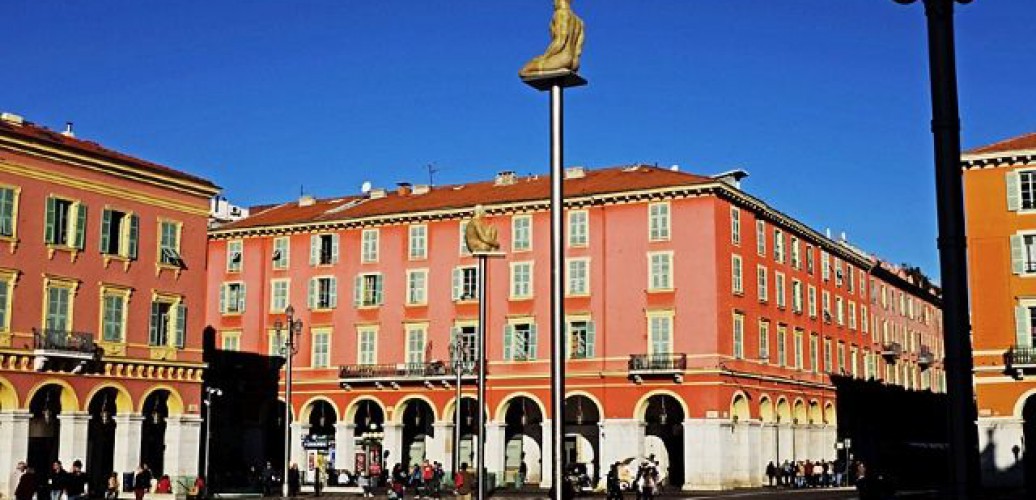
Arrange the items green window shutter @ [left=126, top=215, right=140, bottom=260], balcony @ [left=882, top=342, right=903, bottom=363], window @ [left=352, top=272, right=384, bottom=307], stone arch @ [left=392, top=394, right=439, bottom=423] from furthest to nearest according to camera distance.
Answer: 1. balcony @ [left=882, top=342, right=903, bottom=363]
2. window @ [left=352, top=272, right=384, bottom=307]
3. stone arch @ [left=392, top=394, right=439, bottom=423]
4. green window shutter @ [left=126, top=215, right=140, bottom=260]

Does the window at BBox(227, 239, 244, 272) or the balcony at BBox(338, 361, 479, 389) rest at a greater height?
the window at BBox(227, 239, 244, 272)

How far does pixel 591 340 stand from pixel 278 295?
17721 millimetres

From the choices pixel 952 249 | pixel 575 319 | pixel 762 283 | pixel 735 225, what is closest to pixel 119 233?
pixel 575 319

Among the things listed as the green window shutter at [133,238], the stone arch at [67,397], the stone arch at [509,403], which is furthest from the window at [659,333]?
the stone arch at [67,397]

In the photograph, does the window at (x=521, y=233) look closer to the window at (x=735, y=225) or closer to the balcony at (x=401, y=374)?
the balcony at (x=401, y=374)

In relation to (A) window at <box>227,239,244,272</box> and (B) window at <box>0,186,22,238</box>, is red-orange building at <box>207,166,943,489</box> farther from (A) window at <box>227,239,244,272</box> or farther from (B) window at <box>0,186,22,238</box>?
(B) window at <box>0,186,22,238</box>

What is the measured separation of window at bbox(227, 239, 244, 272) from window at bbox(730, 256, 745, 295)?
2593 cm

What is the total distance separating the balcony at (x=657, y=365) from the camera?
54.7 meters

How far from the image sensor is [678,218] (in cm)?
5638

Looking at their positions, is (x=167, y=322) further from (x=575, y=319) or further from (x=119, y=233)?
(x=575, y=319)

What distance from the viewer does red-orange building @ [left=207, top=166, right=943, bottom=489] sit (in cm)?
5559

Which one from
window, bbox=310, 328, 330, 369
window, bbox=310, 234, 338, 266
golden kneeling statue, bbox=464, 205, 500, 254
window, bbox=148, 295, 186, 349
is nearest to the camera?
golden kneeling statue, bbox=464, 205, 500, 254

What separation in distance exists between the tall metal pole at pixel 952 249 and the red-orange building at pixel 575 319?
43946 millimetres

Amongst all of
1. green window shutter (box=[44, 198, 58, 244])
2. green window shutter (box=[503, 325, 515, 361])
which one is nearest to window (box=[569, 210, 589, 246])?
green window shutter (box=[503, 325, 515, 361])
